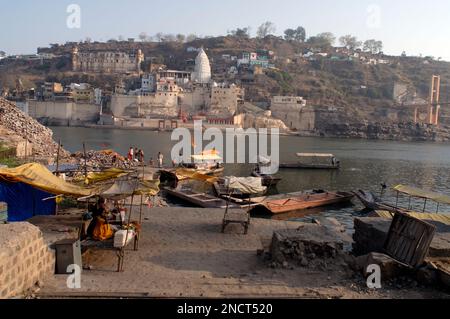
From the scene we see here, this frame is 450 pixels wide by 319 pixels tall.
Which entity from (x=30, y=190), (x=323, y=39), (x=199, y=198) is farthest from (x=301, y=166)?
(x=323, y=39)

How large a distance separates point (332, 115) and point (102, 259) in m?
82.6

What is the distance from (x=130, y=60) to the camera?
10675 centimetres

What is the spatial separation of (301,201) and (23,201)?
34.9ft

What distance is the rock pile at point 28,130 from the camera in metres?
23.4

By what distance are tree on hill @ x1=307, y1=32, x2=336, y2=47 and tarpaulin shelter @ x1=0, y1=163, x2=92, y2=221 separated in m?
153

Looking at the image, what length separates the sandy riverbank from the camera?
6.14m

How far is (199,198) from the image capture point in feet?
56.2

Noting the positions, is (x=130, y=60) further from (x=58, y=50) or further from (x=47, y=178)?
(x=47, y=178)

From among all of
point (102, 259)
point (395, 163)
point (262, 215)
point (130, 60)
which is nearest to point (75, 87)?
point (130, 60)

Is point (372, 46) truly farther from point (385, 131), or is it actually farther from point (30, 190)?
point (30, 190)

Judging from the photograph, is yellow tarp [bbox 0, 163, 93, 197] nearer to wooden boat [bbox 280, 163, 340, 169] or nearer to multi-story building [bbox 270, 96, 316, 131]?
wooden boat [bbox 280, 163, 340, 169]

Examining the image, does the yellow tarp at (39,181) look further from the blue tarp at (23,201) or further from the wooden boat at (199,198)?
the wooden boat at (199,198)

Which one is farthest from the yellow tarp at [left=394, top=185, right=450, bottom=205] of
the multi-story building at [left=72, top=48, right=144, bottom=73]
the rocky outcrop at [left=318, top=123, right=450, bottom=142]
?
the multi-story building at [left=72, top=48, right=144, bottom=73]

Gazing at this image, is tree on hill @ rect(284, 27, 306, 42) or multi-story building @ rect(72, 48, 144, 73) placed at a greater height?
tree on hill @ rect(284, 27, 306, 42)
